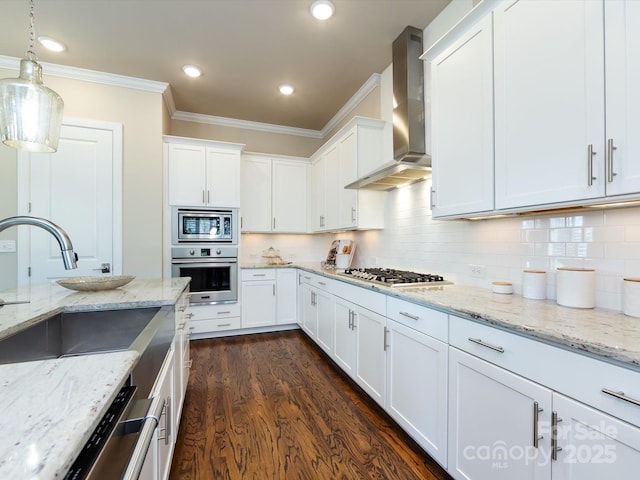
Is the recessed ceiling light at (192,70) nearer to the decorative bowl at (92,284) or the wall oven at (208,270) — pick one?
the wall oven at (208,270)

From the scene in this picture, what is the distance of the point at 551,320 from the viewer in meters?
1.12

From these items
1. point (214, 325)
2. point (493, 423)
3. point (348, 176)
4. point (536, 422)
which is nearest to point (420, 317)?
point (493, 423)

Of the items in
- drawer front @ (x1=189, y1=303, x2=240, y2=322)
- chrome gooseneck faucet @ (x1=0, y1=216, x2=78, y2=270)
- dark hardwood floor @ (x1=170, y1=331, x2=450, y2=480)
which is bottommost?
dark hardwood floor @ (x1=170, y1=331, x2=450, y2=480)

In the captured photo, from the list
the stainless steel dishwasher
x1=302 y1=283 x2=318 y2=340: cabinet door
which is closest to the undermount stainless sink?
the stainless steel dishwasher

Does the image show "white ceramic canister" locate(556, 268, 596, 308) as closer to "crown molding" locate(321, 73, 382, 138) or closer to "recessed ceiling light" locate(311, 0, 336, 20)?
"recessed ceiling light" locate(311, 0, 336, 20)

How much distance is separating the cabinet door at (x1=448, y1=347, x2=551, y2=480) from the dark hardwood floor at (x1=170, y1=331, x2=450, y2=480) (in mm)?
366

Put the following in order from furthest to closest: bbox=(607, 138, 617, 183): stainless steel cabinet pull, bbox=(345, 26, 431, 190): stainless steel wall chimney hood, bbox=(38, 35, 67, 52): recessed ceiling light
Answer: bbox=(38, 35, 67, 52): recessed ceiling light
bbox=(345, 26, 431, 190): stainless steel wall chimney hood
bbox=(607, 138, 617, 183): stainless steel cabinet pull

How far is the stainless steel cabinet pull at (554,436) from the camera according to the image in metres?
0.97

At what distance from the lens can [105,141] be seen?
3.09 meters

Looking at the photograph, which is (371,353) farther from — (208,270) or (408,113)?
(208,270)

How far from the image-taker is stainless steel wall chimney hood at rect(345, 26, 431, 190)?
225cm

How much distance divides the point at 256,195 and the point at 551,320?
11.6ft

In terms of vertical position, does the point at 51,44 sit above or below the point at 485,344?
above

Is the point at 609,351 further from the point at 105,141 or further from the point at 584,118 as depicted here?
the point at 105,141
